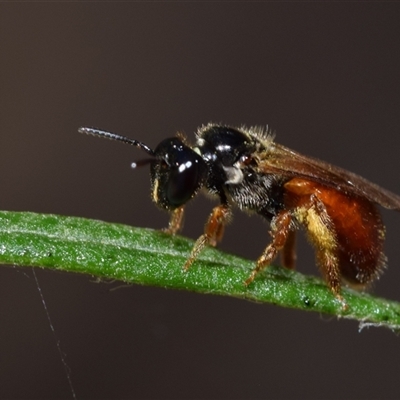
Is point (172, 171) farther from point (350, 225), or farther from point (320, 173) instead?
point (350, 225)

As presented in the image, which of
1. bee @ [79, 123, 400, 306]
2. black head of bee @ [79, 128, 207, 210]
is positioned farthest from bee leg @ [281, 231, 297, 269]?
black head of bee @ [79, 128, 207, 210]

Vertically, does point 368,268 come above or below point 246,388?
above

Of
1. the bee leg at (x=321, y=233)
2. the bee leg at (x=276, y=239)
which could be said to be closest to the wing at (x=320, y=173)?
the bee leg at (x=321, y=233)

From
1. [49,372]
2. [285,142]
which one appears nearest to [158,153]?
[49,372]

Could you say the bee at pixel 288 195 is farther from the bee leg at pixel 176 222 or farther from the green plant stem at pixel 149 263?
the green plant stem at pixel 149 263

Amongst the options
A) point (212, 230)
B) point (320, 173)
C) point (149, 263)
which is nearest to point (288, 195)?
point (320, 173)

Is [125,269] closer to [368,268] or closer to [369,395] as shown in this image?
[368,268]
